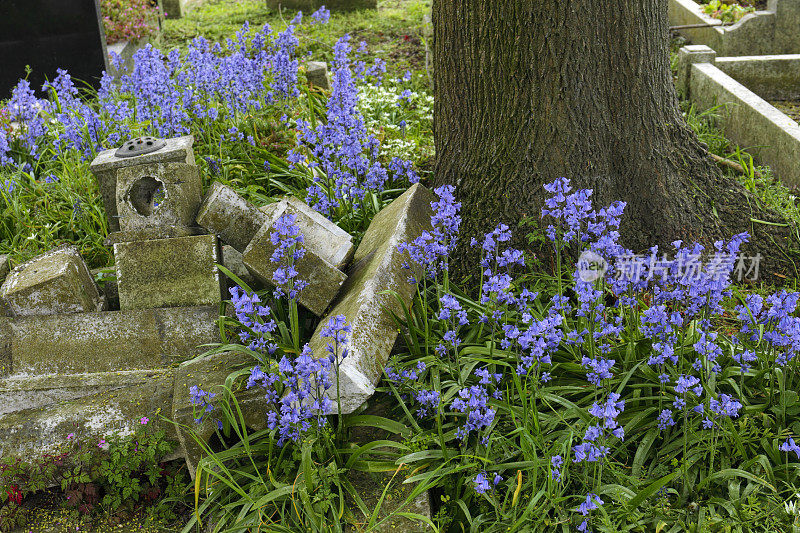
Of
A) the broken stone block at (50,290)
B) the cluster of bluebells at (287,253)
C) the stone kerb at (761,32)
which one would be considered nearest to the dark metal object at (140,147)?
the broken stone block at (50,290)

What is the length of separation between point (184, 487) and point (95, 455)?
1.33 feet

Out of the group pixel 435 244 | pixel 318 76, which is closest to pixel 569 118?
pixel 435 244

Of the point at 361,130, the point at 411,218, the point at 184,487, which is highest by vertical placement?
the point at 361,130

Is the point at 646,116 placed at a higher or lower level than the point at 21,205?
higher

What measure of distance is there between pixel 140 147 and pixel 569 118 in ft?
7.43

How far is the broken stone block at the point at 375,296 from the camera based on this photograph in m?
2.94


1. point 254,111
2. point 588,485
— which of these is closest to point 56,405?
point 588,485

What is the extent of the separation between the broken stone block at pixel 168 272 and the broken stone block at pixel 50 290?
222 millimetres

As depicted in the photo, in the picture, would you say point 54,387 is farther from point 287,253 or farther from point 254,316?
point 287,253

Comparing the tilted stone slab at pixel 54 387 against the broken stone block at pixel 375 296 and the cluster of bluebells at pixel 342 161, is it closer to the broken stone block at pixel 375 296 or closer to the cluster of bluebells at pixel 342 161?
the broken stone block at pixel 375 296

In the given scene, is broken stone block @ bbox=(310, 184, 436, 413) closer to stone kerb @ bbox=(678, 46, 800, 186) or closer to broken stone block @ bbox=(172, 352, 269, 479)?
broken stone block @ bbox=(172, 352, 269, 479)

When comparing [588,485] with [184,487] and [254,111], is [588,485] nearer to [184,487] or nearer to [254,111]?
[184,487]

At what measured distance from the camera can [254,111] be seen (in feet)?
18.0

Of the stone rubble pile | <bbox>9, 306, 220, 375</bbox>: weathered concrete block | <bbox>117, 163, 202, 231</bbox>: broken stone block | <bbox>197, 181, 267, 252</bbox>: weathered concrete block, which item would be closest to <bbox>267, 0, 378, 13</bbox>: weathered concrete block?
the stone rubble pile
